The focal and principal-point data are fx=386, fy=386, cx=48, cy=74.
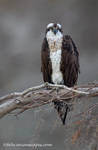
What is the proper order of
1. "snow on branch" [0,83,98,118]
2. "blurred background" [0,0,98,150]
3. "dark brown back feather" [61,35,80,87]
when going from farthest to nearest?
"blurred background" [0,0,98,150] < "dark brown back feather" [61,35,80,87] < "snow on branch" [0,83,98,118]

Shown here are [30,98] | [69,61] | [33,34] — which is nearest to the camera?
[30,98]

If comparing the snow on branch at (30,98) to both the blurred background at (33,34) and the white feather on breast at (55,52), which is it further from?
the blurred background at (33,34)

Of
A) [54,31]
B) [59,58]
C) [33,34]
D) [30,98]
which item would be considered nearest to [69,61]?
[59,58]

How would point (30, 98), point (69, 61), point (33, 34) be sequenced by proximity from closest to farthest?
1. point (30, 98)
2. point (69, 61)
3. point (33, 34)

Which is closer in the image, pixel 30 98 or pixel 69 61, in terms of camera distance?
pixel 30 98

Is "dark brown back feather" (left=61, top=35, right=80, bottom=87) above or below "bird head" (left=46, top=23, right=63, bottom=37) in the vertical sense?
below

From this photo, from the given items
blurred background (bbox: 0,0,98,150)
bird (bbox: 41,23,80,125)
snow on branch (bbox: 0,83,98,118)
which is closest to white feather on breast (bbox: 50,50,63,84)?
bird (bbox: 41,23,80,125)

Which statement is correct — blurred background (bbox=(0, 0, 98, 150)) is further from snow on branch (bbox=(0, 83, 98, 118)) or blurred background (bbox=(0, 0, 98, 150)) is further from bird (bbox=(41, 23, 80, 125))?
snow on branch (bbox=(0, 83, 98, 118))

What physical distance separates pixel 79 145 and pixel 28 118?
101 inches

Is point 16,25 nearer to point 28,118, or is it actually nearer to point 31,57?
point 31,57

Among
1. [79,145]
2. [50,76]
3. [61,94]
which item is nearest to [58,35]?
[50,76]

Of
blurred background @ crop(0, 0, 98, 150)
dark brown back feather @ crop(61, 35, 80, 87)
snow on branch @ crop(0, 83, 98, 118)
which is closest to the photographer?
snow on branch @ crop(0, 83, 98, 118)

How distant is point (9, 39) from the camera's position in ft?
16.8

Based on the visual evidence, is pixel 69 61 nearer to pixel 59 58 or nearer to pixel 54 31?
pixel 59 58
